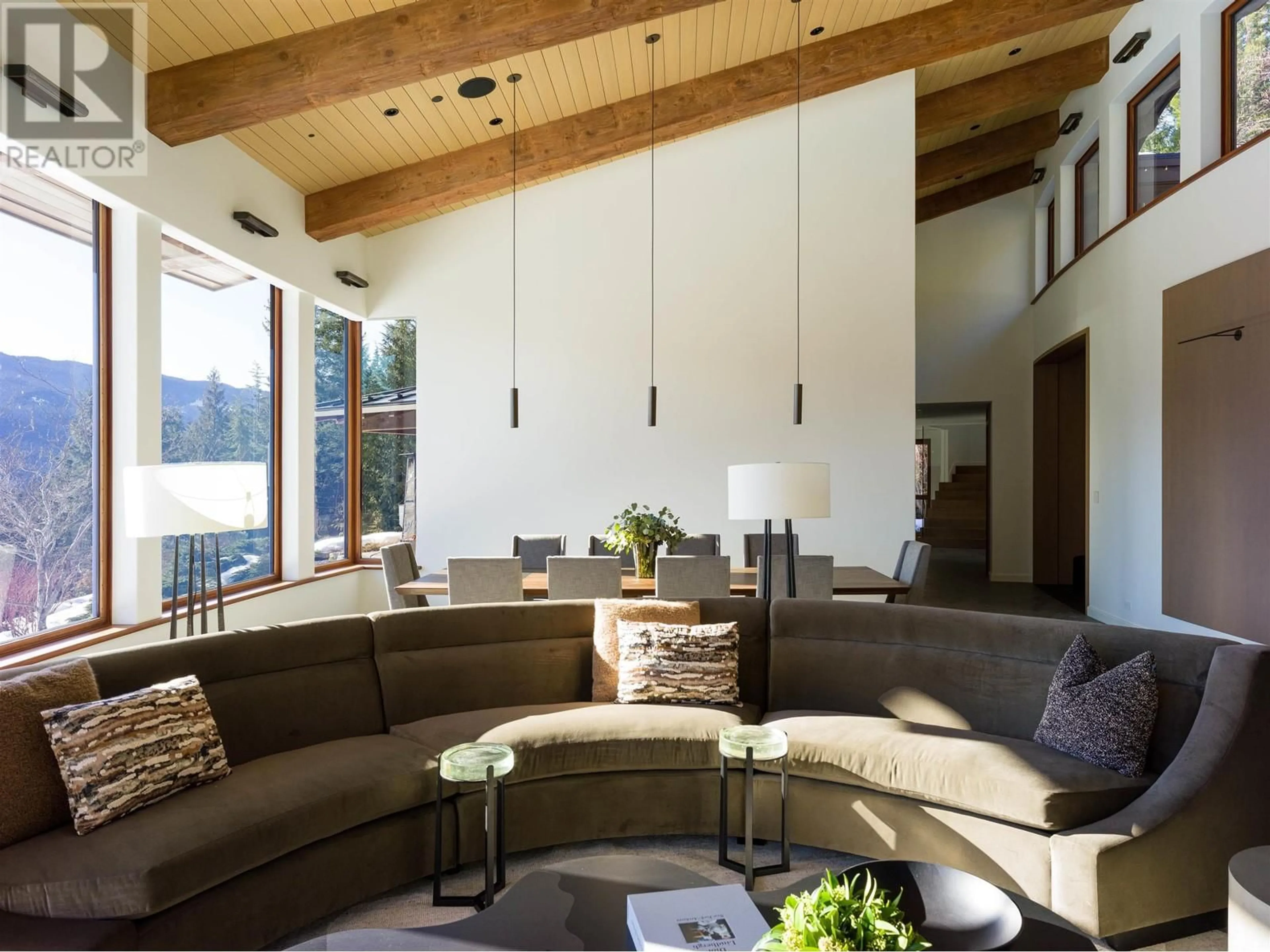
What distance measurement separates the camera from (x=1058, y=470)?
9312mm

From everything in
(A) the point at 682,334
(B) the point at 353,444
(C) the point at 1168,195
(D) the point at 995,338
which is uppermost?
(C) the point at 1168,195

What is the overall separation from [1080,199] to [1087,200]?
0.21 metres

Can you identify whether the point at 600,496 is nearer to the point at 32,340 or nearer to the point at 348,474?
the point at 348,474

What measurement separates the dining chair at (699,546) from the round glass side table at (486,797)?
306cm

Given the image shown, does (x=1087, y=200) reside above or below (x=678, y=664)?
above

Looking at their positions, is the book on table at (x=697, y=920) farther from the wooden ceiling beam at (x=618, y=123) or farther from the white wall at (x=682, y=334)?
the wooden ceiling beam at (x=618, y=123)

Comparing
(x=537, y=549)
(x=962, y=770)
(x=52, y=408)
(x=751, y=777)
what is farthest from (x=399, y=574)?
(x=962, y=770)

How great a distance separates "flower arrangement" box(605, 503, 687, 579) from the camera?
192 inches

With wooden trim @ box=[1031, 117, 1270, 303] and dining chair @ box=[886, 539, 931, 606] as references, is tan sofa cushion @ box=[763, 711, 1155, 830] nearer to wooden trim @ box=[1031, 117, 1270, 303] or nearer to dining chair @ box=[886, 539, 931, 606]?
dining chair @ box=[886, 539, 931, 606]

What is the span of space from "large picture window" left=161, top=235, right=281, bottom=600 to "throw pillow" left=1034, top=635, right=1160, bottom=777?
448cm

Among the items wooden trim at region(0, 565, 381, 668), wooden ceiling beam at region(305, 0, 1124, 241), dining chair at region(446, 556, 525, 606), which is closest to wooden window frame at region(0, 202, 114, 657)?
wooden trim at region(0, 565, 381, 668)

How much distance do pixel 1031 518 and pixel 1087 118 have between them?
4395 mm

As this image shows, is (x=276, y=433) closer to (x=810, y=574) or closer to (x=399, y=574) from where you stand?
(x=399, y=574)

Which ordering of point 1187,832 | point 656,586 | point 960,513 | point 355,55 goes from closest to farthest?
point 1187,832, point 355,55, point 656,586, point 960,513
